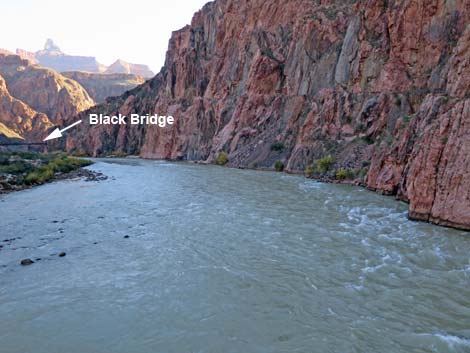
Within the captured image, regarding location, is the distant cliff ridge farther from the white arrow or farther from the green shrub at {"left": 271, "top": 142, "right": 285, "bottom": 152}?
the green shrub at {"left": 271, "top": 142, "right": 285, "bottom": 152}

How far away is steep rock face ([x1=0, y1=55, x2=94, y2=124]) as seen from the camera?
150750mm

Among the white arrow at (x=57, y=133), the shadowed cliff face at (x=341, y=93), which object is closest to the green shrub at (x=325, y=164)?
the shadowed cliff face at (x=341, y=93)

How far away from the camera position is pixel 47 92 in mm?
156000

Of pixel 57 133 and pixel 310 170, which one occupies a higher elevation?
pixel 310 170

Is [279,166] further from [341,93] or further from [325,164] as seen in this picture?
[341,93]

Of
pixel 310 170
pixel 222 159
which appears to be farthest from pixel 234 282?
pixel 222 159

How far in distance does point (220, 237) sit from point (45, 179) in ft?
81.4

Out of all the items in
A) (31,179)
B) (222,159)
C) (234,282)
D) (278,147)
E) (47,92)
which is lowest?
(31,179)

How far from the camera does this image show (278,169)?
126ft

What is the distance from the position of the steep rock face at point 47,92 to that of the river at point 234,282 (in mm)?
146817

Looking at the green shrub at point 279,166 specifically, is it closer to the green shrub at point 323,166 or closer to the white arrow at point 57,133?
the green shrub at point 323,166

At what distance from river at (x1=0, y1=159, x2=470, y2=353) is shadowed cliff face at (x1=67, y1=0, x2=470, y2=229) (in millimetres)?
3089

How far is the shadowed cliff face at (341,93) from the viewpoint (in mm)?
15602

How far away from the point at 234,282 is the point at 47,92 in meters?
170
